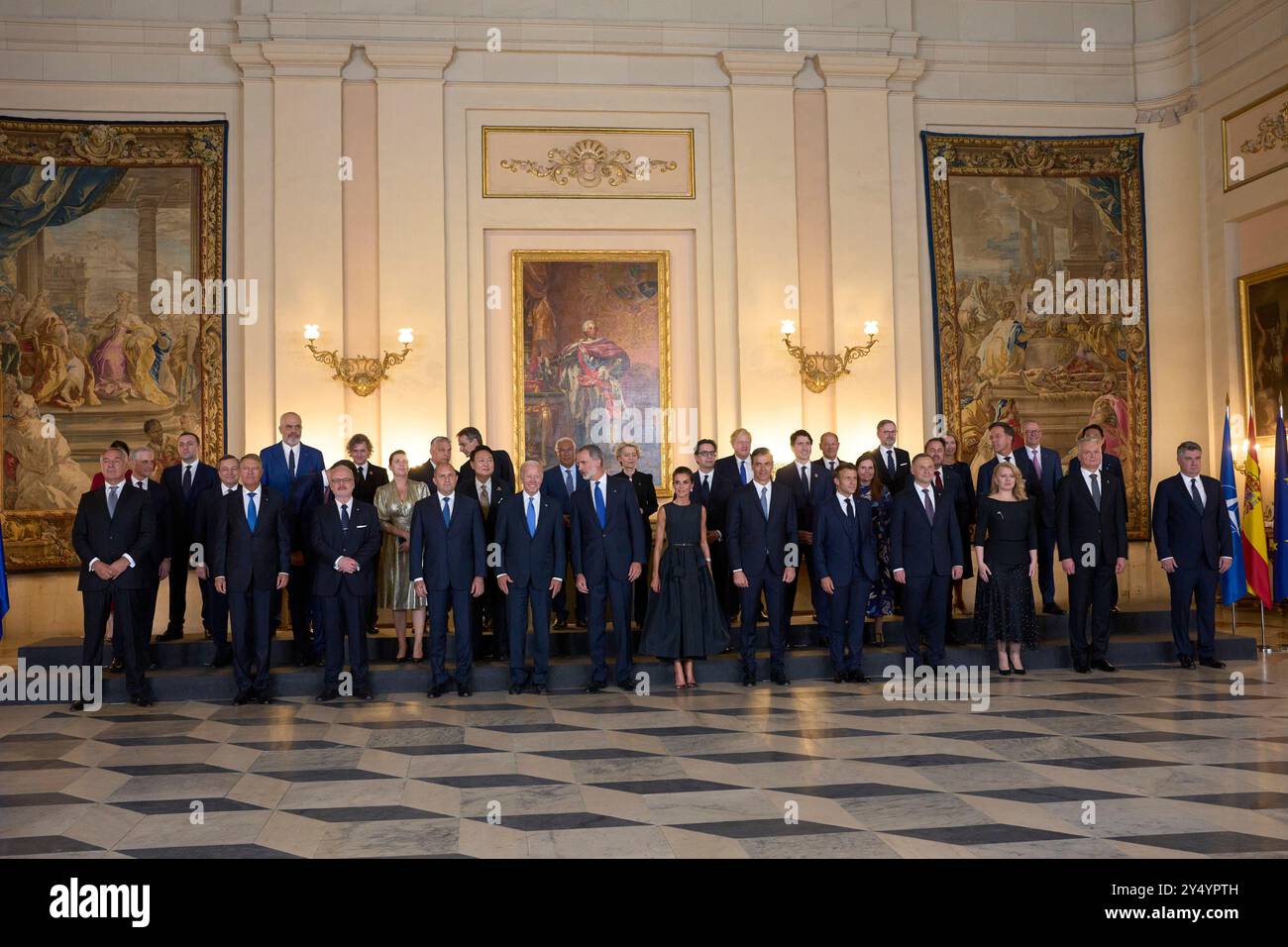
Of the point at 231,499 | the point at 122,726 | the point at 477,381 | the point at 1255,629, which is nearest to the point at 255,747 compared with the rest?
the point at 122,726

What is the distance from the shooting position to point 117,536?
8.59m

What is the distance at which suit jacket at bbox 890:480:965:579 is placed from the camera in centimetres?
911

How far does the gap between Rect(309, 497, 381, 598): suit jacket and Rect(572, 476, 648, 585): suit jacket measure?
1614 millimetres

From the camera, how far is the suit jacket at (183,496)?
9719mm

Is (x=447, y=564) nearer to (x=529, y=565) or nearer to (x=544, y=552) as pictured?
(x=529, y=565)

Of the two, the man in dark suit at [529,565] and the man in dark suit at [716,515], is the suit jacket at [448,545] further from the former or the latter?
the man in dark suit at [716,515]

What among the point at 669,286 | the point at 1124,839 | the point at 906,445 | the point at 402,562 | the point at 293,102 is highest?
the point at 293,102

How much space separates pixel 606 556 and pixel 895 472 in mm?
3011

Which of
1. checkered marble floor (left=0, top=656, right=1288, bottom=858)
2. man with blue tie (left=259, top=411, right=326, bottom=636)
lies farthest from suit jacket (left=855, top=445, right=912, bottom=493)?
man with blue tie (left=259, top=411, right=326, bottom=636)

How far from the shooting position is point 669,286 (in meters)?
12.8

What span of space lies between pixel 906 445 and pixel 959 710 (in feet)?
18.0

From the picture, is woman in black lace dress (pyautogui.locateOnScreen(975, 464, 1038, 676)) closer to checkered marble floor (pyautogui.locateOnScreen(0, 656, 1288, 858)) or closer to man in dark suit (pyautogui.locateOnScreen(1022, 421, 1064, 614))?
checkered marble floor (pyautogui.locateOnScreen(0, 656, 1288, 858))

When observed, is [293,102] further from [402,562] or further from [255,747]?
[255,747]

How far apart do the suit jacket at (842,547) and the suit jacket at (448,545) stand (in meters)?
2.62
